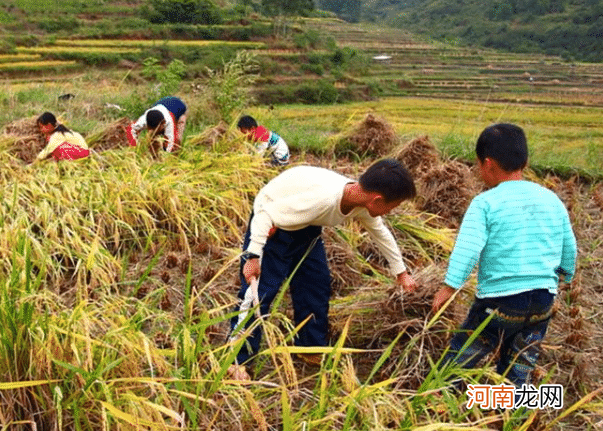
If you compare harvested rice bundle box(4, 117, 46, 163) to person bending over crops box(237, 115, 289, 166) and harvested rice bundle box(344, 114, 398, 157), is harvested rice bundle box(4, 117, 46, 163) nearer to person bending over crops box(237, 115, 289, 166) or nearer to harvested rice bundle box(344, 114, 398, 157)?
person bending over crops box(237, 115, 289, 166)

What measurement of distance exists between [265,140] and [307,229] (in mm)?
2784

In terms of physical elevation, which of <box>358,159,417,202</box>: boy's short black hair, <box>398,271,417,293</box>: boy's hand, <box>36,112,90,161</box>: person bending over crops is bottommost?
<box>398,271,417,293</box>: boy's hand

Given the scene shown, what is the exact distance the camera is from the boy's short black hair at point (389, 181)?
2449 mm

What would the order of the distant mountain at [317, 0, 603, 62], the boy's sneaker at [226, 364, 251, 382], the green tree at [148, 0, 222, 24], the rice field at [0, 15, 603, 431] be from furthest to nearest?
the distant mountain at [317, 0, 603, 62] < the green tree at [148, 0, 222, 24] < the boy's sneaker at [226, 364, 251, 382] < the rice field at [0, 15, 603, 431]

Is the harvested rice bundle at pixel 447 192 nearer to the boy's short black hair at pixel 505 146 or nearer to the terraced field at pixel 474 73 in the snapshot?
the boy's short black hair at pixel 505 146

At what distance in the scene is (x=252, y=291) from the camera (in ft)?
8.44

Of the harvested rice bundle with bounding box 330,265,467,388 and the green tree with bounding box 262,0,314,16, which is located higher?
the green tree with bounding box 262,0,314,16

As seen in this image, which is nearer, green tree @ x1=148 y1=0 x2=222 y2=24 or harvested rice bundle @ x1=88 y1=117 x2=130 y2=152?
harvested rice bundle @ x1=88 y1=117 x2=130 y2=152

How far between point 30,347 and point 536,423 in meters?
2.02

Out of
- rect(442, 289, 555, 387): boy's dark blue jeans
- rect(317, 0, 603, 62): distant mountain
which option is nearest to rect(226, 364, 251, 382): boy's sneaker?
rect(442, 289, 555, 387): boy's dark blue jeans

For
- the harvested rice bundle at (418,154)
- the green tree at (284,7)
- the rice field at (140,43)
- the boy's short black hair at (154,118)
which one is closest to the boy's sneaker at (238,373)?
the boy's short black hair at (154,118)

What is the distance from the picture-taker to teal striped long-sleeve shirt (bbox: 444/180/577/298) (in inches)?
93.7

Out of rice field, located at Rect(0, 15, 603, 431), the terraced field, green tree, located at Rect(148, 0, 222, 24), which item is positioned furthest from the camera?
green tree, located at Rect(148, 0, 222, 24)

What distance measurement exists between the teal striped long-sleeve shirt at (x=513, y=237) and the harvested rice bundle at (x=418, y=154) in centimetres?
344
